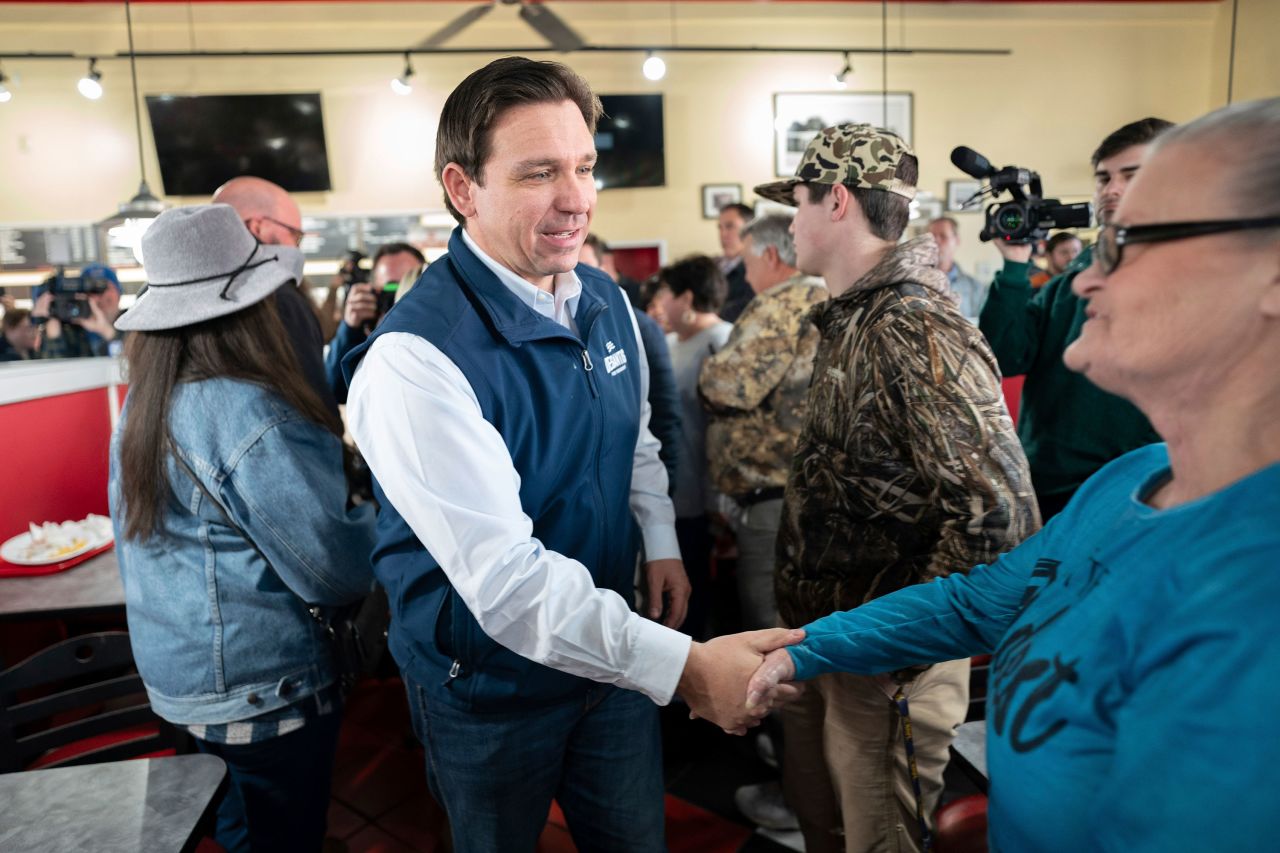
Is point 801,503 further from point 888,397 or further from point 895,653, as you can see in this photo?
point 895,653

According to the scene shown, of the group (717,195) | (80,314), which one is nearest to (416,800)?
(80,314)

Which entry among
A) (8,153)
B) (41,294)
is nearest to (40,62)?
(8,153)

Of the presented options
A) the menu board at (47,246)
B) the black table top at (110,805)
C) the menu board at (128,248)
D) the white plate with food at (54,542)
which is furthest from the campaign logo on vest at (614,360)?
the menu board at (47,246)

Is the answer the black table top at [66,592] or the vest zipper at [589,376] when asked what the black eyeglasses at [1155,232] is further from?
the black table top at [66,592]

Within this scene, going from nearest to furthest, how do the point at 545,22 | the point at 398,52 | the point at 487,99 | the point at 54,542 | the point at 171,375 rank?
1. the point at 487,99
2. the point at 171,375
3. the point at 54,542
4. the point at 545,22
5. the point at 398,52

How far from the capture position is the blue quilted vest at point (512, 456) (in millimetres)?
1225

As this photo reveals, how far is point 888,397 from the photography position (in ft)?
4.62

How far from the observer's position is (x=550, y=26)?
16.1ft

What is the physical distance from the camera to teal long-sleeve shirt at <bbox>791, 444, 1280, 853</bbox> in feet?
1.97

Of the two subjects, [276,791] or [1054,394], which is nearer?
[276,791]

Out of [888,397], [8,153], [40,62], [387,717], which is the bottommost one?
[387,717]

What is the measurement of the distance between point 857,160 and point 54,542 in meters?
2.28

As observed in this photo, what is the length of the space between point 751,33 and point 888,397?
23.2 ft

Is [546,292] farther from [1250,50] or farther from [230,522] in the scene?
[1250,50]
